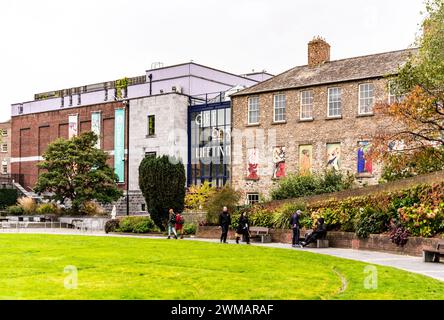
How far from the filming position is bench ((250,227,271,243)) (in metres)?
27.2

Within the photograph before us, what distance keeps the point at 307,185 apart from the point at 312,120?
7519 millimetres

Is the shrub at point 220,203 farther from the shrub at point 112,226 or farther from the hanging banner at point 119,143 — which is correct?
the hanging banner at point 119,143

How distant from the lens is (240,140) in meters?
41.5

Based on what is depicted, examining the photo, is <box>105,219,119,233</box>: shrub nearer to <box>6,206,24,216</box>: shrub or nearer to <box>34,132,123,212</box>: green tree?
<box>34,132,123,212</box>: green tree

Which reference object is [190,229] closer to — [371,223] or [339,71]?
[371,223]

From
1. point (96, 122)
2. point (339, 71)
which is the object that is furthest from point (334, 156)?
point (96, 122)

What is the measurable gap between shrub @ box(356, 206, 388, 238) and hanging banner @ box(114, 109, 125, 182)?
32.8 metres

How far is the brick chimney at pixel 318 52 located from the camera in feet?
134

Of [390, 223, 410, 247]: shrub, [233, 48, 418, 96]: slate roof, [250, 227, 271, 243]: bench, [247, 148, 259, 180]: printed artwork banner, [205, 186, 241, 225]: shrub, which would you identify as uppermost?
[233, 48, 418, 96]: slate roof

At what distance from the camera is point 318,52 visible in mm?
40906

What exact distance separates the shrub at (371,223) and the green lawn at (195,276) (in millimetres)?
3819

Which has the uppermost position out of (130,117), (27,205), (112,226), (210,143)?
(130,117)

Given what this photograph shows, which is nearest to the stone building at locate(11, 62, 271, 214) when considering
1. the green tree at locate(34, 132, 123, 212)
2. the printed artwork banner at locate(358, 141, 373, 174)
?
the green tree at locate(34, 132, 123, 212)

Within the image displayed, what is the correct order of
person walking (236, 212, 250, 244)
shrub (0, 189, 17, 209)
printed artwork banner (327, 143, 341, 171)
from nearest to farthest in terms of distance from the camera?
person walking (236, 212, 250, 244), printed artwork banner (327, 143, 341, 171), shrub (0, 189, 17, 209)
